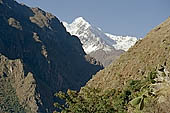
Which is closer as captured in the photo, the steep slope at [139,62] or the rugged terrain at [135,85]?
the rugged terrain at [135,85]

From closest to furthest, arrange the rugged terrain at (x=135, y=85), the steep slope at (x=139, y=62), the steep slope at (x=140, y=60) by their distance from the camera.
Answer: the rugged terrain at (x=135, y=85)
the steep slope at (x=139, y=62)
the steep slope at (x=140, y=60)

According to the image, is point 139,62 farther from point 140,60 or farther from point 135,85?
point 135,85

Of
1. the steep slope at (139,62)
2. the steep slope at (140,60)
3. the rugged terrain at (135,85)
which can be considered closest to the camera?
the rugged terrain at (135,85)

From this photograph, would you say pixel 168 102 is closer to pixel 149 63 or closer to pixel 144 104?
pixel 144 104

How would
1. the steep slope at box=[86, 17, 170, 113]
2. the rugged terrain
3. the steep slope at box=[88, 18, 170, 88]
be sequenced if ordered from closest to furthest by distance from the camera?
the rugged terrain → the steep slope at box=[86, 17, 170, 113] → the steep slope at box=[88, 18, 170, 88]

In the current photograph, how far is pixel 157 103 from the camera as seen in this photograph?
33.4 feet

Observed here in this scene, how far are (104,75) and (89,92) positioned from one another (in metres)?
24.4

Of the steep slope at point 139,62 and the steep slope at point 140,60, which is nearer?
the steep slope at point 139,62

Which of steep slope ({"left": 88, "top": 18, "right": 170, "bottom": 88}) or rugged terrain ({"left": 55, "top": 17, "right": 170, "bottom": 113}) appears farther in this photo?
steep slope ({"left": 88, "top": 18, "right": 170, "bottom": 88})

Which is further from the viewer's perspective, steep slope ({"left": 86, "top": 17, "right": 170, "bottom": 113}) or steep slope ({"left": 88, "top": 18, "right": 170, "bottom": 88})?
steep slope ({"left": 88, "top": 18, "right": 170, "bottom": 88})

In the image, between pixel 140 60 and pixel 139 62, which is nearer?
pixel 139 62

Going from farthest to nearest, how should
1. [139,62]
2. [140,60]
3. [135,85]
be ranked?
1. [140,60]
2. [139,62]
3. [135,85]

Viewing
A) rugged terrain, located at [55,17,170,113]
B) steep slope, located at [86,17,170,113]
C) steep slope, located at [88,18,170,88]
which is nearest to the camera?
rugged terrain, located at [55,17,170,113]

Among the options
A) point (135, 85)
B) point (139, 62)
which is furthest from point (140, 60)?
point (135, 85)
